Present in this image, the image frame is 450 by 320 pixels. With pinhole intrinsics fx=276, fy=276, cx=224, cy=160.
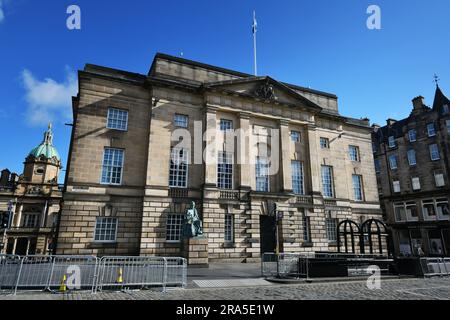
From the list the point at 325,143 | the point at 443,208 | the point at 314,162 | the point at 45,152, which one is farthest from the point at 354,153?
the point at 45,152

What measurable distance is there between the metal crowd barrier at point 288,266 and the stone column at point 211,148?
977cm

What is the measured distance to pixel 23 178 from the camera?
58406mm

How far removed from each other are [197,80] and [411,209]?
38785 millimetres

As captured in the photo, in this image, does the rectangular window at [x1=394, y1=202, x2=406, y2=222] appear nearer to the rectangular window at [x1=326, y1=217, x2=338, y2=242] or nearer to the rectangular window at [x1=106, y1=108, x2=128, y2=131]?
the rectangular window at [x1=326, y1=217, x2=338, y2=242]

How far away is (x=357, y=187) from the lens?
1228 inches

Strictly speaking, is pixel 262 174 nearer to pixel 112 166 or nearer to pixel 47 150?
pixel 112 166

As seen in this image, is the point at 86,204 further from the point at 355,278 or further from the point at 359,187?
the point at 359,187

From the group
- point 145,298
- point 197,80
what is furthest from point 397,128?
point 145,298

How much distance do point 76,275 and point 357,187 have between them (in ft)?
97.2

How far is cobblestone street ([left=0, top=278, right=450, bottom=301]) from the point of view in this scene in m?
8.70

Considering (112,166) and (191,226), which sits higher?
(112,166)

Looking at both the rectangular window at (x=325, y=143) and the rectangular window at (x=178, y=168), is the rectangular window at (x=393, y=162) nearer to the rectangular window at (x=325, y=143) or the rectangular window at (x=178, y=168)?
the rectangular window at (x=325, y=143)

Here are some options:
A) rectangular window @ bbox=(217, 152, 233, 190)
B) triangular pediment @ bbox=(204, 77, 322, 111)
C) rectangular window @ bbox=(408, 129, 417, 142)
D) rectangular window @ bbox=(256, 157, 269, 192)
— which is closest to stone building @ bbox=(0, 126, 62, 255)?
rectangular window @ bbox=(217, 152, 233, 190)

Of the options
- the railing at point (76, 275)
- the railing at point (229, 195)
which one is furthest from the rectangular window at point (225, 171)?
the railing at point (76, 275)
